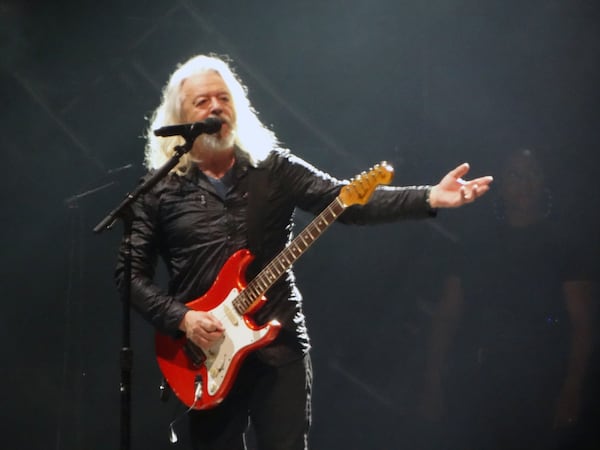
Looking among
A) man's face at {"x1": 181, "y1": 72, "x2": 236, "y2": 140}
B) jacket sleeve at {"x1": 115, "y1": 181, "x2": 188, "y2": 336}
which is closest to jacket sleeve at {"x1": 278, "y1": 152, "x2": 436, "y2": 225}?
man's face at {"x1": 181, "y1": 72, "x2": 236, "y2": 140}

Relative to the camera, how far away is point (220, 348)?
2564mm

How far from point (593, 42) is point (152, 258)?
2624 mm

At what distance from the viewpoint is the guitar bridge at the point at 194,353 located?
2.62m

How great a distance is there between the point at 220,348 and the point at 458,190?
0.94 m

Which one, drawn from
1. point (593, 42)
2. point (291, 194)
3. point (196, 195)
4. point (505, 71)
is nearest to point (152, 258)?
point (196, 195)

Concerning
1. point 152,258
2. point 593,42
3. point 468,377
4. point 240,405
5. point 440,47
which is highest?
point 440,47

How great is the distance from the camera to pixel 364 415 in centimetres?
424

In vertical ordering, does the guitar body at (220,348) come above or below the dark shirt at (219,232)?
below

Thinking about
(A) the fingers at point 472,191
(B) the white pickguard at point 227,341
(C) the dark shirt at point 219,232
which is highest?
(C) the dark shirt at point 219,232

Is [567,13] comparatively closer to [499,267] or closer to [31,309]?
[499,267]

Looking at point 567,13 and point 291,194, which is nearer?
point 291,194

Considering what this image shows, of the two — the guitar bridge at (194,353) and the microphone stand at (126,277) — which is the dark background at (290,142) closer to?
the guitar bridge at (194,353)

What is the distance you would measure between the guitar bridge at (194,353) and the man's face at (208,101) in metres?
0.74

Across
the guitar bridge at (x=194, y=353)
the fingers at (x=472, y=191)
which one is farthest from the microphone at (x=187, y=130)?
the fingers at (x=472, y=191)
